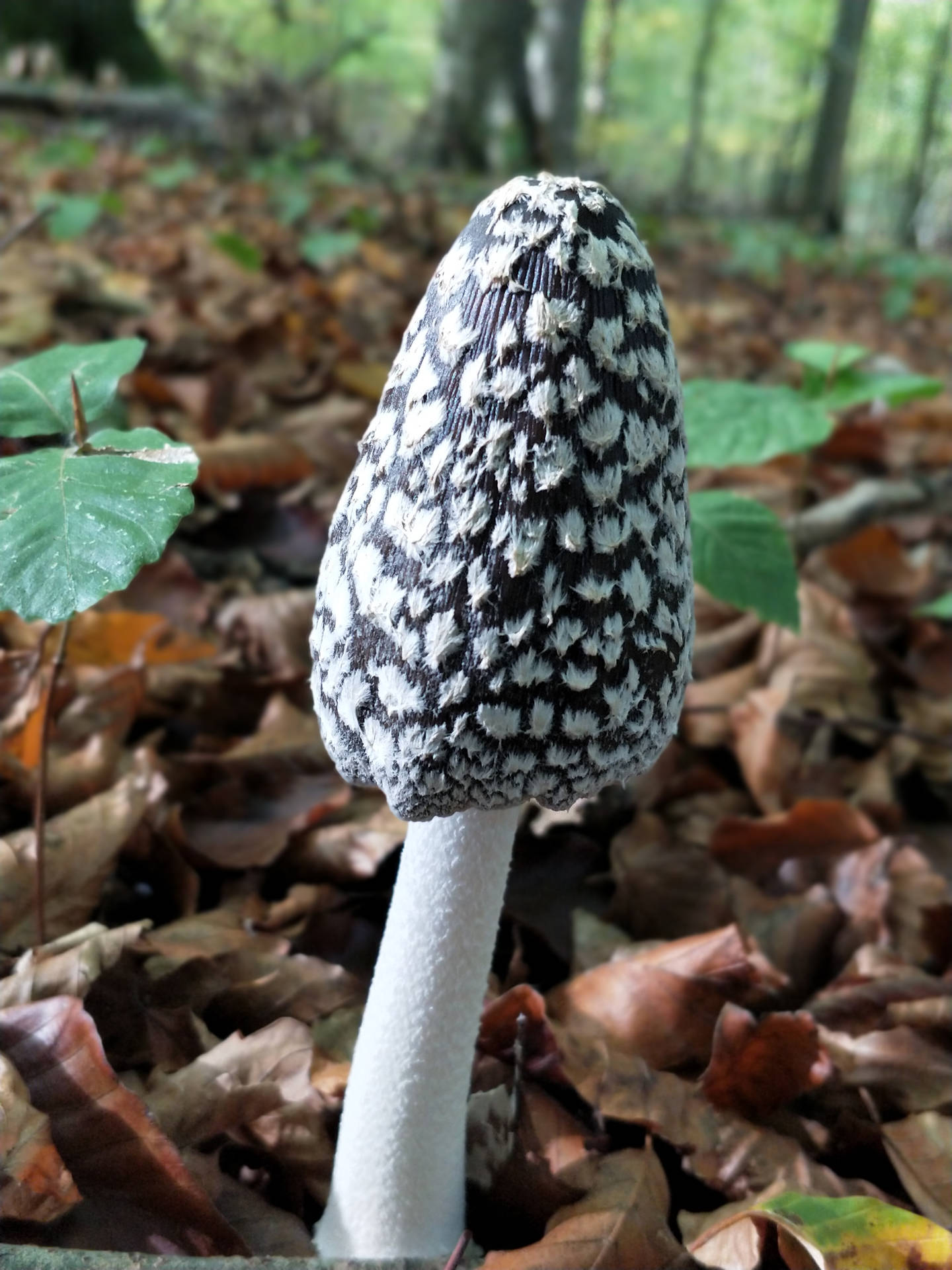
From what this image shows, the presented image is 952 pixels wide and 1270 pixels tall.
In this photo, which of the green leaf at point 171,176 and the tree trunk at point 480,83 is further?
the tree trunk at point 480,83

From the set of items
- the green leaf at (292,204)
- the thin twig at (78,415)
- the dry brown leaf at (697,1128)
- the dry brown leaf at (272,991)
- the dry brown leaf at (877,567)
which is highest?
the thin twig at (78,415)

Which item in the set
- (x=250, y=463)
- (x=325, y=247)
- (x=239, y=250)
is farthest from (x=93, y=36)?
(x=250, y=463)

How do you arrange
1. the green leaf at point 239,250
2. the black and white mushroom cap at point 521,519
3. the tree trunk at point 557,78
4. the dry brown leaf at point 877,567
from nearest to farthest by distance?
1. the black and white mushroom cap at point 521,519
2. the dry brown leaf at point 877,567
3. the green leaf at point 239,250
4. the tree trunk at point 557,78

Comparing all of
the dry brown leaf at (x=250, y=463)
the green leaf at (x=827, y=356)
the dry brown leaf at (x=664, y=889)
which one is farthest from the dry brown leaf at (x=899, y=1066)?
the dry brown leaf at (x=250, y=463)

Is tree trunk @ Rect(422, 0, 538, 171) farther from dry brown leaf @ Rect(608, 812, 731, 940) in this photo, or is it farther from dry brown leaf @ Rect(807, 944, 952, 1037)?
dry brown leaf @ Rect(807, 944, 952, 1037)

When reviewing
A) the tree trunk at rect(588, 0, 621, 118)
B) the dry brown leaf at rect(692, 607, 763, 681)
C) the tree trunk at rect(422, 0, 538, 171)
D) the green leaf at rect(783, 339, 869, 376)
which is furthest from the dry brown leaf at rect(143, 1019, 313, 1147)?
the tree trunk at rect(588, 0, 621, 118)

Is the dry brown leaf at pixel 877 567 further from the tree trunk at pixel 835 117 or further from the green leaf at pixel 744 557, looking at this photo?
the tree trunk at pixel 835 117

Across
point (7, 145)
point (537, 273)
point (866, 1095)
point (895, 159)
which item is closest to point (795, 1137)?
point (866, 1095)

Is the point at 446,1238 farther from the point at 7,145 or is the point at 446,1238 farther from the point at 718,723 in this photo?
the point at 7,145
